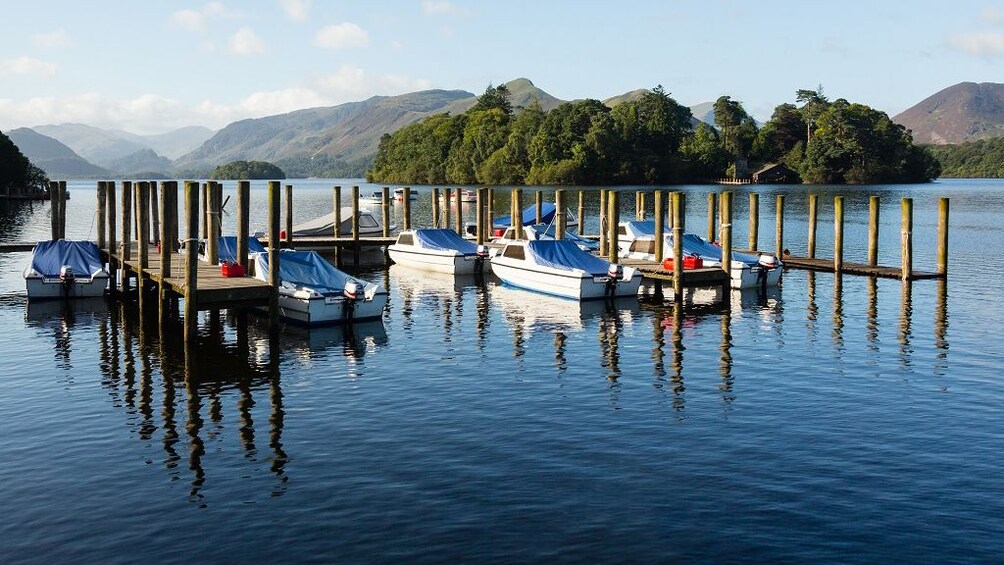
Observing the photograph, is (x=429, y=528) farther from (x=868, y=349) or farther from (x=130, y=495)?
(x=868, y=349)

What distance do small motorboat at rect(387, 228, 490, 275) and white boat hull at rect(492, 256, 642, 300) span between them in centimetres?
647

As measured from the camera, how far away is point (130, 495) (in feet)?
56.0

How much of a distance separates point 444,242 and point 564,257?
10430 millimetres

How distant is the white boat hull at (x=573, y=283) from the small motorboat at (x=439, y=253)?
6474mm

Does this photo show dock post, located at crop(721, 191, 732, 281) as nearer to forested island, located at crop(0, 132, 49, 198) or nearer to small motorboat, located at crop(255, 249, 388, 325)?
small motorboat, located at crop(255, 249, 388, 325)

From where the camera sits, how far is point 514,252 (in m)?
43.8

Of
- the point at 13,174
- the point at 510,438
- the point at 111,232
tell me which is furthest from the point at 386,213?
the point at 13,174

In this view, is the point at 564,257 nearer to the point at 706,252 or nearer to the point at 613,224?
the point at 613,224

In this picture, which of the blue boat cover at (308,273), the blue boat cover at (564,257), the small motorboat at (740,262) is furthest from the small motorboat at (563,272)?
the blue boat cover at (308,273)

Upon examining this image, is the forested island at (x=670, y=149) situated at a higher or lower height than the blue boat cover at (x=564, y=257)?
higher

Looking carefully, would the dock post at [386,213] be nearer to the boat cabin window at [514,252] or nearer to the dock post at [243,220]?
the boat cabin window at [514,252]

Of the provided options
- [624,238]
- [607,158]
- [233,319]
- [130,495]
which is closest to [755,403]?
[130,495]

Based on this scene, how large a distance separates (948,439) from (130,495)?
1584 centimetres

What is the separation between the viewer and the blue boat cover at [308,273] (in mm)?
33844
